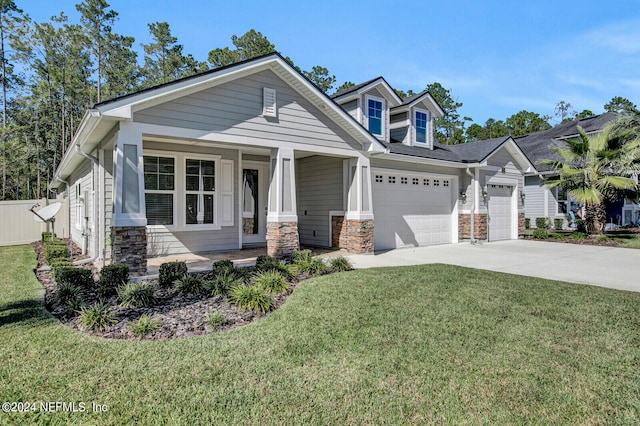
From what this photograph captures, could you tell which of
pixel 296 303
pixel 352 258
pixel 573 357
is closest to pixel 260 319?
pixel 296 303

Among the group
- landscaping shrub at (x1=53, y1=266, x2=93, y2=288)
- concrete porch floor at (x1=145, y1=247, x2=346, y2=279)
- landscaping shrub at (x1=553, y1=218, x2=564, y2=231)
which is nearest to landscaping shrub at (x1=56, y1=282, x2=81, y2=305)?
landscaping shrub at (x1=53, y1=266, x2=93, y2=288)

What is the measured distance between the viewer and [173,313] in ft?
15.6

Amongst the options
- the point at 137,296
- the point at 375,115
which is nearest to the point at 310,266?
the point at 137,296

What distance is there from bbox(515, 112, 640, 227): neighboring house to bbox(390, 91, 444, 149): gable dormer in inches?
290

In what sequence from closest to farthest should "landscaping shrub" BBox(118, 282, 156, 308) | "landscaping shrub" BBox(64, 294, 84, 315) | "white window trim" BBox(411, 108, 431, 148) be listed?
"landscaping shrub" BBox(64, 294, 84, 315) < "landscaping shrub" BBox(118, 282, 156, 308) < "white window trim" BBox(411, 108, 431, 148)

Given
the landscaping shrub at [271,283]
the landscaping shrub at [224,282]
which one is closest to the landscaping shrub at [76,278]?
the landscaping shrub at [224,282]

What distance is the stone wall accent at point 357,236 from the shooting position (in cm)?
1016

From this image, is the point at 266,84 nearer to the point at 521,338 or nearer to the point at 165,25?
the point at 521,338

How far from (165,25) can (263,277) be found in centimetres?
3125

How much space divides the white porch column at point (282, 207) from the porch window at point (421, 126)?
6572mm

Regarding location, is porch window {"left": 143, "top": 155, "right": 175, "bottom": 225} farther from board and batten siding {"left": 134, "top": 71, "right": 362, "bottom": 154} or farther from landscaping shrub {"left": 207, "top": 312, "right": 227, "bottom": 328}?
landscaping shrub {"left": 207, "top": 312, "right": 227, "bottom": 328}

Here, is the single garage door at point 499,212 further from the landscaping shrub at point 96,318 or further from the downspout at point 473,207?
the landscaping shrub at point 96,318

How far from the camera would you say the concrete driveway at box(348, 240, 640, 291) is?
24.3ft

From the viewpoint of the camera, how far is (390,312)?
15.8ft
